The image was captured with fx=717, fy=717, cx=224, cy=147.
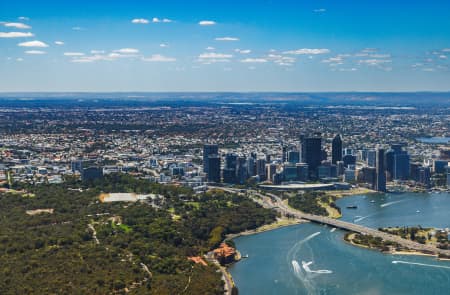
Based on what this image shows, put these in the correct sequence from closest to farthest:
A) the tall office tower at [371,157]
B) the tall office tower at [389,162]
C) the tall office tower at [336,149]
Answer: the tall office tower at [389,162], the tall office tower at [336,149], the tall office tower at [371,157]

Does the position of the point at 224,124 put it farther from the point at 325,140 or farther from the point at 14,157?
the point at 14,157

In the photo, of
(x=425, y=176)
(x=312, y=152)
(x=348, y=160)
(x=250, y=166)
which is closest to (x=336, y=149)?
(x=348, y=160)

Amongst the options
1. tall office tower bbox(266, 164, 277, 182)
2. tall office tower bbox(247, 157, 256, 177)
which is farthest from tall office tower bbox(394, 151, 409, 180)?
tall office tower bbox(247, 157, 256, 177)

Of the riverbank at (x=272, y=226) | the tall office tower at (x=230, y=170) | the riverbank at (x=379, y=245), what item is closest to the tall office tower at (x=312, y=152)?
the tall office tower at (x=230, y=170)

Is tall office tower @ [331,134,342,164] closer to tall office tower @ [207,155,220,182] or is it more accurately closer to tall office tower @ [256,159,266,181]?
tall office tower @ [256,159,266,181]

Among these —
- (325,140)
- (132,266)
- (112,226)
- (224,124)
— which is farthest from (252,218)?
(224,124)

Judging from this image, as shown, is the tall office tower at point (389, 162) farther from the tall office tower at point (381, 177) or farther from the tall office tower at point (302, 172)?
the tall office tower at point (302, 172)

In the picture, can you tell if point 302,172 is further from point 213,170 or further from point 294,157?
point 213,170
